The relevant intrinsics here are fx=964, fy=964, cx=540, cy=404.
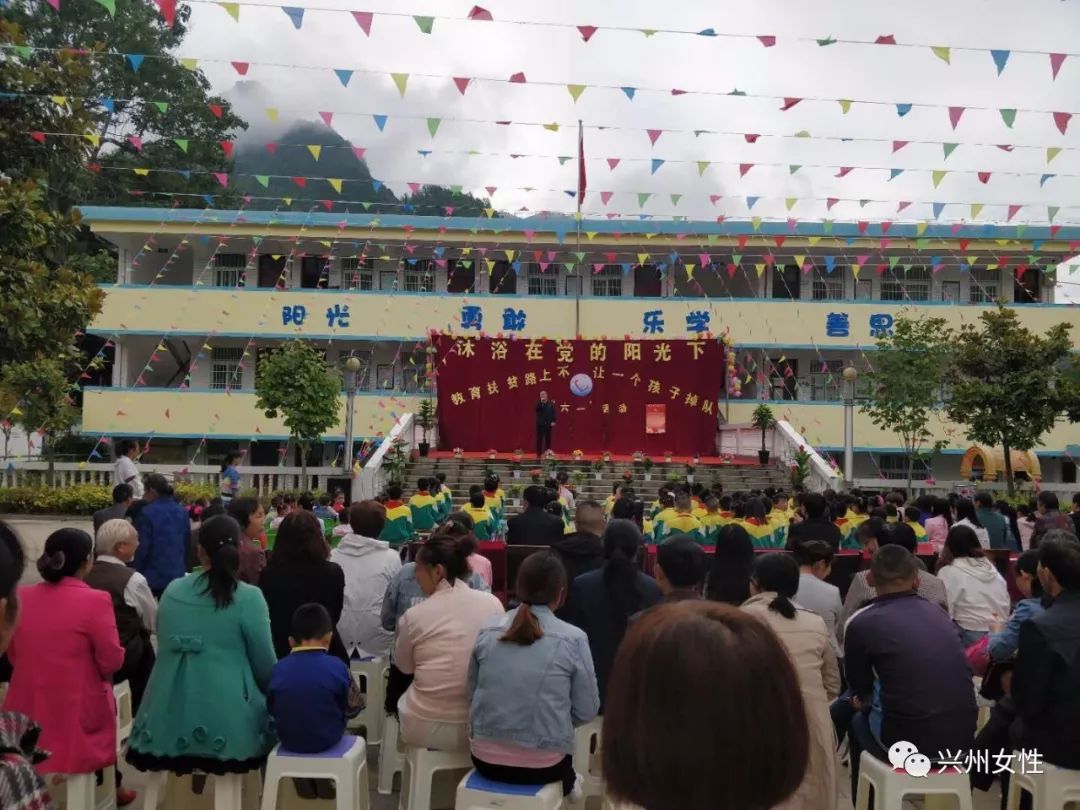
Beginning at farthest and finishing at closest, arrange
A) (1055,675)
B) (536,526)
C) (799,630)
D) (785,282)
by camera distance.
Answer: (785,282)
(536,526)
(799,630)
(1055,675)

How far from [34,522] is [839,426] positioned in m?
15.7

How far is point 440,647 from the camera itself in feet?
12.1

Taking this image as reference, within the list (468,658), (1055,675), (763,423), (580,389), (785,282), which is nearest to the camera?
(1055,675)

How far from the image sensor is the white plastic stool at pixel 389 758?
14.1 feet

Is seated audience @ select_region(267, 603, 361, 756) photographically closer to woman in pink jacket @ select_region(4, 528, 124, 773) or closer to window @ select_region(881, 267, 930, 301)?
woman in pink jacket @ select_region(4, 528, 124, 773)

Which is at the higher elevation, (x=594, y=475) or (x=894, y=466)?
(x=894, y=466)

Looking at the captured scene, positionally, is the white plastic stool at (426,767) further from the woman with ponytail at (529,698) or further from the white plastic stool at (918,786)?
the white plastic stool at (918,786)

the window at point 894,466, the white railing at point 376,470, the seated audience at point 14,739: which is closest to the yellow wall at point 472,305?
the window at point 894,466

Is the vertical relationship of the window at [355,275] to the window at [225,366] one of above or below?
above

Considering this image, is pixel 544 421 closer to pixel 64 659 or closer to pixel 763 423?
pixel 763 423

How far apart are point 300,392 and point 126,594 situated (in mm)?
12560

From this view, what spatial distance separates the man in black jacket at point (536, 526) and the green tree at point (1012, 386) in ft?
34.6

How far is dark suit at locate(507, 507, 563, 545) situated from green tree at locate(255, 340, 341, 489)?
9789mm

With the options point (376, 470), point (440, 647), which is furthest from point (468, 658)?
point (376, 470)
